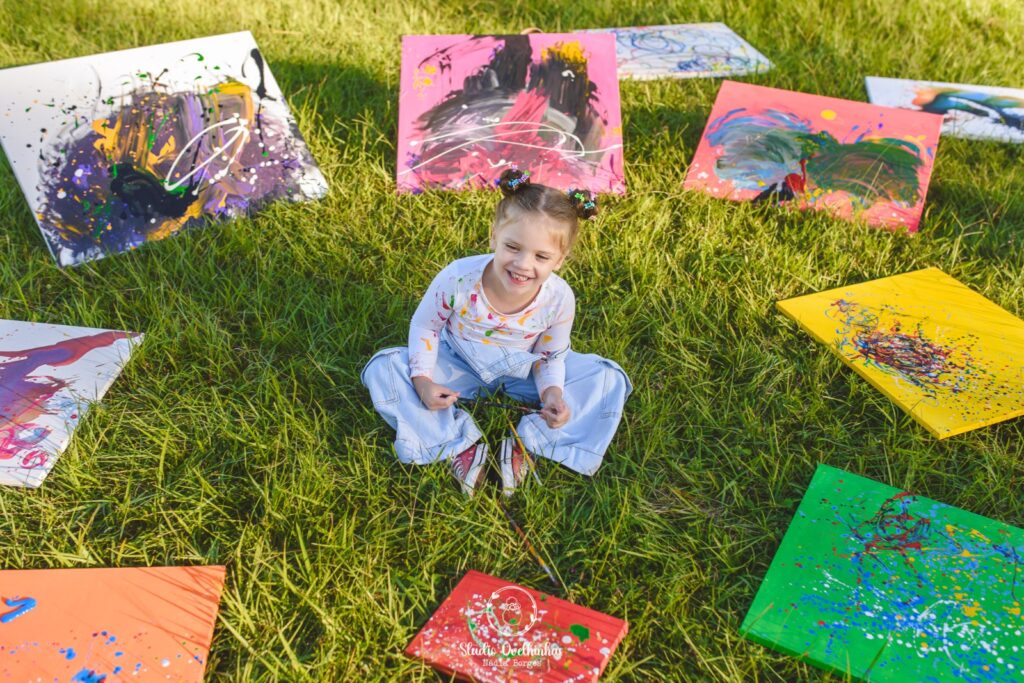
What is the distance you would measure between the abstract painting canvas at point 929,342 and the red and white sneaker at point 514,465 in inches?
38.6

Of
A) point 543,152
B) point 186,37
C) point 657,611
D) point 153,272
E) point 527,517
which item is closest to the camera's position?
point 657,611

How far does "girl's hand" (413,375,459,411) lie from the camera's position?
6.57 feet

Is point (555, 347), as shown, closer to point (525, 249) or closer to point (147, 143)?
point (525, 249)

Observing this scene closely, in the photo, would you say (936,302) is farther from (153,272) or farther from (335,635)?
(153,272)

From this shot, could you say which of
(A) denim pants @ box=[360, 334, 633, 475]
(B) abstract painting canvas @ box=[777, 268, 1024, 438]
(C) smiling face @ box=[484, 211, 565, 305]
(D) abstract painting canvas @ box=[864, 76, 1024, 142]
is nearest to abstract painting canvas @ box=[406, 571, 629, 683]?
(A) denim pants @ box=[360, 334, 633, 475]

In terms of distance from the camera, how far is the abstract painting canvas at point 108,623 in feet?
5.10

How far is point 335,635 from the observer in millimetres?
1617

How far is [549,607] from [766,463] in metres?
0.72

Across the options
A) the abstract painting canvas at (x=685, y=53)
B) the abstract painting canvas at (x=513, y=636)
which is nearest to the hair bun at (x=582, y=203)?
the abstract painting canvas at (x=513, y=636)

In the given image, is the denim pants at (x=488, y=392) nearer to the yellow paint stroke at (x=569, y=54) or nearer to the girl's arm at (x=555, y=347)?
the girl's arm at (x=555, y=347)

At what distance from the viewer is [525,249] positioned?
1.83m

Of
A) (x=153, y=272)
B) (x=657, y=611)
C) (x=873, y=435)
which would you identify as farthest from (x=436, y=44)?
(x=657, y=611)

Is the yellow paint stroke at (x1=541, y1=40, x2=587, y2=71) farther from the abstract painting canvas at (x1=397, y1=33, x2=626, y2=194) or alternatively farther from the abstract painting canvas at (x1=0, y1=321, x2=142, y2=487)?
the abstract painting canvas at (x1=0, y1=321, x2=142, y2=487)

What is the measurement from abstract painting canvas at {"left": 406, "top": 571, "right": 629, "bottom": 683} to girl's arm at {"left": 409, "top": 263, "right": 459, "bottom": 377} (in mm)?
553
